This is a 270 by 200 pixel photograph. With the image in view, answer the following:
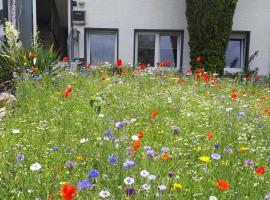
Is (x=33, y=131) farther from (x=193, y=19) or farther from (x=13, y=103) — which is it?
(x=193, y=19)

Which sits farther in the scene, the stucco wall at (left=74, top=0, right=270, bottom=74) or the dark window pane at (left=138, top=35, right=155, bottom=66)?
the dark window pane at (left=138, top=35, right=155, bottom=66)

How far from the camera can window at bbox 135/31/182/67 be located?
474 inches

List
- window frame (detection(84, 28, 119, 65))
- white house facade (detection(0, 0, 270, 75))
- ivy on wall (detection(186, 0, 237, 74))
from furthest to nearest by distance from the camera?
1. window frame (detection(84, 28, 119, 65))
2. white house facade (detection(0, 0, 270, 75))
3. ivy on wall (detection(186, 0, 237, 74))

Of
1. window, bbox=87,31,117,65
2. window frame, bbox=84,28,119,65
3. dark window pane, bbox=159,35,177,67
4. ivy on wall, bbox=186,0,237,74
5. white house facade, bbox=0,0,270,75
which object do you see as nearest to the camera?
ivy on wall, bbox=186,0,237,74

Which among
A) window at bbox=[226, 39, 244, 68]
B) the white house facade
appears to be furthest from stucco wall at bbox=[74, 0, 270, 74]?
window at bbox=[226, 39, 244, 68]

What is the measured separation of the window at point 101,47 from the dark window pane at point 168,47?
156cm

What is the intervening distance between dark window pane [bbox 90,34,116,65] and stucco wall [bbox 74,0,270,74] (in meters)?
0.38

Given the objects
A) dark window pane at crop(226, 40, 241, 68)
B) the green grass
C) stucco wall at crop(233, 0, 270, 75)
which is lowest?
the green grass

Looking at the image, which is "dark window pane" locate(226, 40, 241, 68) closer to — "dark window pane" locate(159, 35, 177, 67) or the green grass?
"dark window pane" locate(159, 35, 177, 67)

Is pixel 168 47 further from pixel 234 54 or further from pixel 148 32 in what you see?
pixel 234 54

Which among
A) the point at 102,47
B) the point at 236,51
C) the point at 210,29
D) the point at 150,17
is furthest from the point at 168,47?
the point at 236,51

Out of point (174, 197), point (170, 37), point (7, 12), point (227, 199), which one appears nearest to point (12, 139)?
point (174, 197)

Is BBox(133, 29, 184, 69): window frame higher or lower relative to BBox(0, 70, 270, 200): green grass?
higher

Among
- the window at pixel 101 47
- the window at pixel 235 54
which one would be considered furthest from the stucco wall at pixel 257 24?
the window at pixel 101 47
